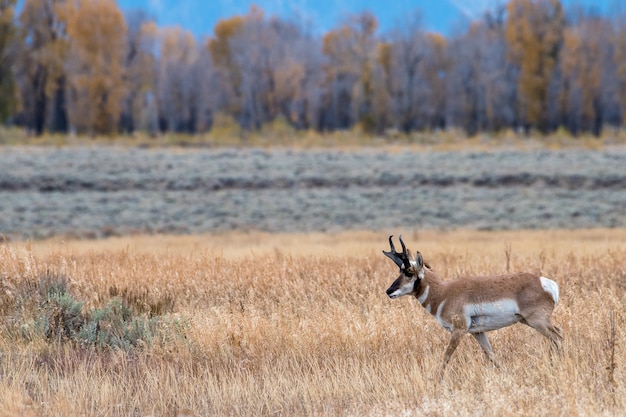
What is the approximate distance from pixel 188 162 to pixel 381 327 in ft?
105

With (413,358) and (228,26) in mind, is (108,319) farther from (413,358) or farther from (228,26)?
(228,26)

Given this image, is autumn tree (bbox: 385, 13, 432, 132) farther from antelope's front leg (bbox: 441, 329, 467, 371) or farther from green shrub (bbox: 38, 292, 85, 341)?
antelope's front leg (bbox: 441, 329, 467, 371)

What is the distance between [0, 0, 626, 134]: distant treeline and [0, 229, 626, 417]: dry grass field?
50280 mm

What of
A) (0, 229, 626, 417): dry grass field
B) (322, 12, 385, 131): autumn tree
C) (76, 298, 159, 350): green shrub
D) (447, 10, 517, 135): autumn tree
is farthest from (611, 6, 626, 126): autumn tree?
(76, 298, 159, 350): green shrub

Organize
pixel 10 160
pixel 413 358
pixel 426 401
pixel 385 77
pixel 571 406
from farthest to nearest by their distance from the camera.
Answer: pixel 385 77 → pixel 10 160 → pixel 413 358 → pixel 426 401 → pixel 571 406

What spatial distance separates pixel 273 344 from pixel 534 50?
57.4 metres

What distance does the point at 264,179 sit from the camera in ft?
119

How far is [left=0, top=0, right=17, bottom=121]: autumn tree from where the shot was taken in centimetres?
6006

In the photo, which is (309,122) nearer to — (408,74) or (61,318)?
(408,74)

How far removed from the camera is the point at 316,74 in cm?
7375

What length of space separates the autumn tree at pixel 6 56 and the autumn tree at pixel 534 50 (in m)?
36.6

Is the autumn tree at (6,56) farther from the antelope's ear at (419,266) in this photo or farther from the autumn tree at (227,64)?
the antelope's ear at (419,266)

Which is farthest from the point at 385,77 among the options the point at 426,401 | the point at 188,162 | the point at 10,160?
the point at 426,401

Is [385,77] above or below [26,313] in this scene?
above
